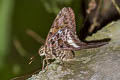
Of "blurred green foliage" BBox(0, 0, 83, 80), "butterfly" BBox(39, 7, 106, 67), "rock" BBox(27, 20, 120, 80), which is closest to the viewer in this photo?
"rock" BBox(27, 20, 120, 80)

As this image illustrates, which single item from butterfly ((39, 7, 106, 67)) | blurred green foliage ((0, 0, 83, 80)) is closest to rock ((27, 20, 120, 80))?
butterfly ((39, 7, 106, 67))

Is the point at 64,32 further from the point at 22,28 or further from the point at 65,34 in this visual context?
the point at 22,28

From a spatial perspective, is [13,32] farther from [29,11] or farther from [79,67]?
[79,67]

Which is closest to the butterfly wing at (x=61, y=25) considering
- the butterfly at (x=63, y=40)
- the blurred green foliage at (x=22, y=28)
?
the butterfly at (x=63, y=40)

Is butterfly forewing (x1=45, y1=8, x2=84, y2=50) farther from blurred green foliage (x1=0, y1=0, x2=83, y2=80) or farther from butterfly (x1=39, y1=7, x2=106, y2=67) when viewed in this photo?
blurred green foliage (x1=0, y1=0, x2=83, y2=80)

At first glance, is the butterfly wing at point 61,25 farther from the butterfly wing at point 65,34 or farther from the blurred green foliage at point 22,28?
the blurred green foliage at point 22,28

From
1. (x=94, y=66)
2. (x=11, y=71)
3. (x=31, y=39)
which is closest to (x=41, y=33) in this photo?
(x=31, y=39)

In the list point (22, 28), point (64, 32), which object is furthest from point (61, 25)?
point (22, 28)
